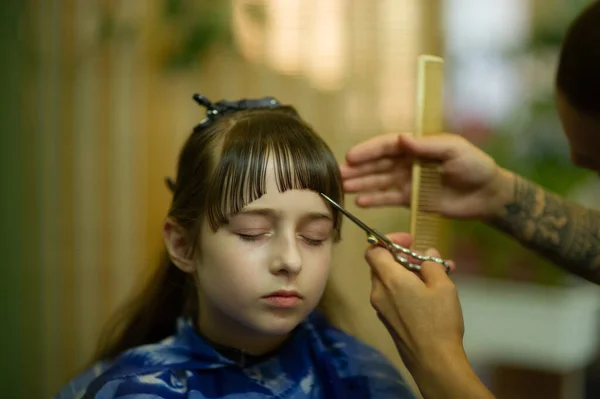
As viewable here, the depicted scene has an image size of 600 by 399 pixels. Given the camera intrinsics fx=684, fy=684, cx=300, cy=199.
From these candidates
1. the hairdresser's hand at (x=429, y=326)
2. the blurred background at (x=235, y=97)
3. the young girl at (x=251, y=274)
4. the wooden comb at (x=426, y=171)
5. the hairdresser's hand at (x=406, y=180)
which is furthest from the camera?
the blurred background at (x=235, y=97)

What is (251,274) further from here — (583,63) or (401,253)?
(583,63)

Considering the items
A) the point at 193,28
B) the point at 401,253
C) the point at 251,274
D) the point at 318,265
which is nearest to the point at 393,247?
the point at 401,253

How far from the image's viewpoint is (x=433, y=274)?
97cm

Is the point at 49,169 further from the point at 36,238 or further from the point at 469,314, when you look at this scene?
the point at 469,314

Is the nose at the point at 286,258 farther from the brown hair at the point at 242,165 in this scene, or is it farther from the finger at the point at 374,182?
the finger at the point at 374,182

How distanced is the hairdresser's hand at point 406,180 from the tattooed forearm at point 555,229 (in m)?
0.03

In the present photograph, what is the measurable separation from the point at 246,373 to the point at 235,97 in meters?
1.25

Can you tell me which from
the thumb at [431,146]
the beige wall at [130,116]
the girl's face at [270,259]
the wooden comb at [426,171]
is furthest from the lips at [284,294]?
the beige wall at [130,116]

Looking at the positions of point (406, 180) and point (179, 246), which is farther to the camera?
point (406, 180)

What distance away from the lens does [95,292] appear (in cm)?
237

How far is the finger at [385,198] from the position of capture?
1.32 metres

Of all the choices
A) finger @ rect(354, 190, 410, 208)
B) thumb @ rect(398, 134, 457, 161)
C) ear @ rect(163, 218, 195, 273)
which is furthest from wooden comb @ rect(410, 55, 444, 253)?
ear @ rect(163, 218, 195, 273)

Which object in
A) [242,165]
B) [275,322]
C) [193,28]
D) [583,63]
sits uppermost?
[193,28]

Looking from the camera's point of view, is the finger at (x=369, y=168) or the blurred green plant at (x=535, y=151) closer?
the finger at (x=369, y=168)
